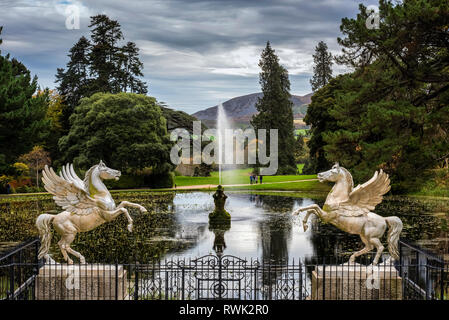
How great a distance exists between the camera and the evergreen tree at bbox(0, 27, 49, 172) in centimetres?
3212

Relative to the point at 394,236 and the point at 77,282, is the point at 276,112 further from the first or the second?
the point at 77,282

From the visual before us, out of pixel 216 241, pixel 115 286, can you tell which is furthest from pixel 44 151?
pixel 115 286

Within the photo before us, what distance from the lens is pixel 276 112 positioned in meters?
68.2

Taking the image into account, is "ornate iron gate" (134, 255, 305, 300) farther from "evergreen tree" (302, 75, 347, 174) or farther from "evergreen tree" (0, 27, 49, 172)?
"evergreen tree" (302, 75, 347, 174)

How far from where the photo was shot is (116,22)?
212ft

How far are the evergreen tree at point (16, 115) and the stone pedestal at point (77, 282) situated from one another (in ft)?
73.7

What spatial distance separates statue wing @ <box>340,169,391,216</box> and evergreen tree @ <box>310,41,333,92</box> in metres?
60.5

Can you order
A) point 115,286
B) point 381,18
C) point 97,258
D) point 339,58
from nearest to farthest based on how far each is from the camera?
point 115,286, point 97,258, point 381,18, point 339,58

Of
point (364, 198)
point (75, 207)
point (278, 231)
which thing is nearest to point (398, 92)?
point (278, 231)

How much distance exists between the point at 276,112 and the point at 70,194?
57385 mm

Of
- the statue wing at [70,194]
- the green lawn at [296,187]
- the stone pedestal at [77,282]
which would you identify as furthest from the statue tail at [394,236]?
the green lawn at [296,187]

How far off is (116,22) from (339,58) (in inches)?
1840

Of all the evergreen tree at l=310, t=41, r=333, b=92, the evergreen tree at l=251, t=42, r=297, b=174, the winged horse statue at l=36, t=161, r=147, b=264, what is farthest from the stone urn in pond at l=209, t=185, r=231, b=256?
the evergreen tree at l=310, t=41, r=333, b=92
